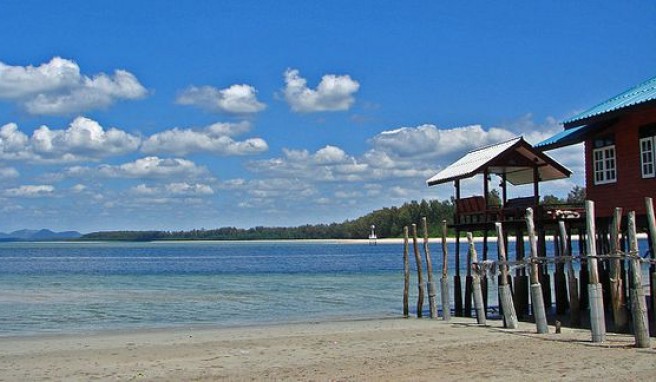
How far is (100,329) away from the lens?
86.5ft

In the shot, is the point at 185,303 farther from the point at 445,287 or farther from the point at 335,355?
the point at 335,355

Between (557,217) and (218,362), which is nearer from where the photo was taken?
(218,362)

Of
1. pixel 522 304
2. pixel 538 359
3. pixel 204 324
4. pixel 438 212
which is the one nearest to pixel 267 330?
pixel 204 324

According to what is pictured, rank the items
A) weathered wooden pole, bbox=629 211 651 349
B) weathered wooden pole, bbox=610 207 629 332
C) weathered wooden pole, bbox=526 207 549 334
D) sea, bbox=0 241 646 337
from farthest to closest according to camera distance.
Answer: sea, bbox=0 241 646 337 < weathered wooden pole, bbox=526 207 549 334 < weathered wooden pole, bbox=610 207 629 332 < weathered wooden pole, bbox=629 211 651 349

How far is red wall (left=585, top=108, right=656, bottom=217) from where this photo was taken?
2108 cm

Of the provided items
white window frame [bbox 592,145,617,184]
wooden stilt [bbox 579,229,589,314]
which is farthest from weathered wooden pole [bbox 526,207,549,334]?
wooden stilt [bbox 579,229,589,314]

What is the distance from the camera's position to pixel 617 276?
18.7 metres

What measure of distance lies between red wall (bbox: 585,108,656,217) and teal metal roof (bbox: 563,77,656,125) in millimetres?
408

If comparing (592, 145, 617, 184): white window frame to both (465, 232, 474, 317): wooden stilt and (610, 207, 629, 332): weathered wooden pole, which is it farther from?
(465, 232, 474, 317): wooden stilt

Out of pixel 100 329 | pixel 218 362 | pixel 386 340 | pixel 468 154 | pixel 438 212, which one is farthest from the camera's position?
pixel 438 212

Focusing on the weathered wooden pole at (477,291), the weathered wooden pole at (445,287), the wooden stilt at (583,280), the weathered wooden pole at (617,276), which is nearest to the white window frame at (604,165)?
the weathered wooden pole at (617,276)

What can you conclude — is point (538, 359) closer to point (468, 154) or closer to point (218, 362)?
point (218, 362)

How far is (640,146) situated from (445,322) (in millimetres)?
8054

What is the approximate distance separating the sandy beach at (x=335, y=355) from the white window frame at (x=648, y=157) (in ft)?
14.6
